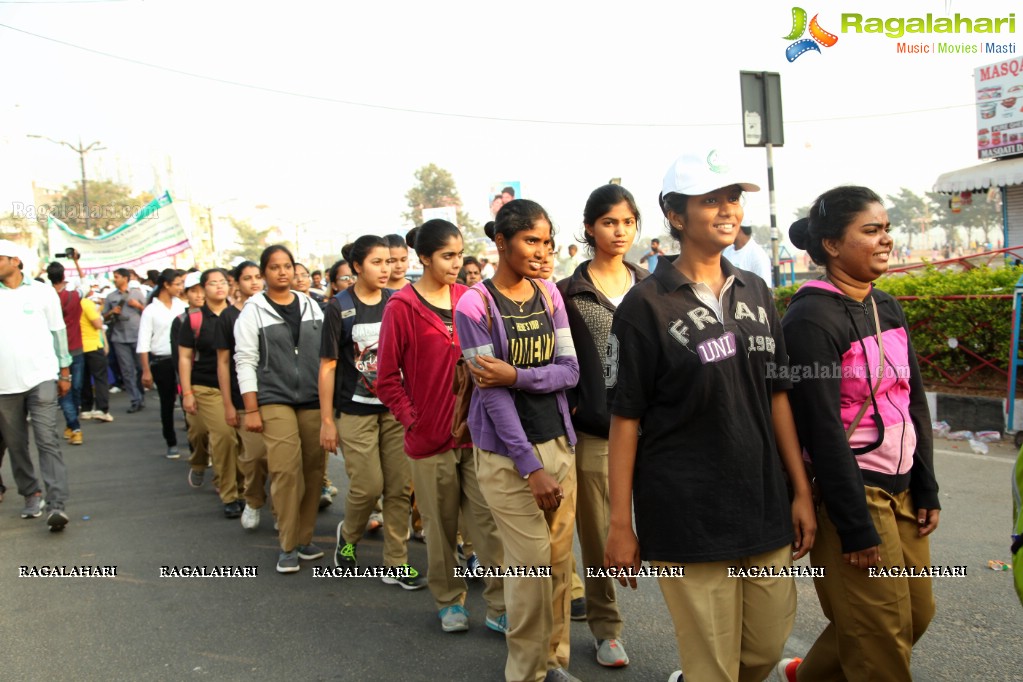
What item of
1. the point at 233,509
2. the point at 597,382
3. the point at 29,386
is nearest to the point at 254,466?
the point at 233,509

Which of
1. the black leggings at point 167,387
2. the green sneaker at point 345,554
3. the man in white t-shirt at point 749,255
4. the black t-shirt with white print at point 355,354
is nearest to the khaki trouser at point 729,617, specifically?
the black t-shirt with white print at point 355,354

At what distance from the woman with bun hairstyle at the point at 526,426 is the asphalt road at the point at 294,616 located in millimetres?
489

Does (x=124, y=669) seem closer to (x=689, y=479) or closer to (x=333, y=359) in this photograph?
(x=333, y=359)

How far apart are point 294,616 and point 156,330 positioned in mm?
5216

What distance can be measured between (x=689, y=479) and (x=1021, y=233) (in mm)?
19024

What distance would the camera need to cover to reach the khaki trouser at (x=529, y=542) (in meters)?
3.06

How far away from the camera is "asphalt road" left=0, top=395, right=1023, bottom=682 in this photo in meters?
3.55

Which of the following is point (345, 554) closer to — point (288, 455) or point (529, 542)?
point (288, 455)

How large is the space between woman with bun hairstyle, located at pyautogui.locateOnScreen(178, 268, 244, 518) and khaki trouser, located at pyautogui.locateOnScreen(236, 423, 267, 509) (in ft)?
2.02

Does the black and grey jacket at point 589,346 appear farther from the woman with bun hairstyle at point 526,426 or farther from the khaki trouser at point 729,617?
the khaki trouser at point 729,617

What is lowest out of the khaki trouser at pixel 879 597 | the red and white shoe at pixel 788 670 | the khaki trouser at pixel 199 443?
the red and white shoe at pixel 788 670

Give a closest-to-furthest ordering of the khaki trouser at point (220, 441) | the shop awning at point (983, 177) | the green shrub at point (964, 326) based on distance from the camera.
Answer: the khaki trouser at point (220, 441) < the green shrub at point (964, 326) < the shop awning at point (983, 177)

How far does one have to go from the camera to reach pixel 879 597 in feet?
8.00

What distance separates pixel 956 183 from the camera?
1730 centimetres
